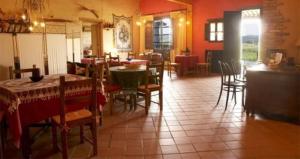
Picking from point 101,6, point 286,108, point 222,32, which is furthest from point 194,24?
point 286,108

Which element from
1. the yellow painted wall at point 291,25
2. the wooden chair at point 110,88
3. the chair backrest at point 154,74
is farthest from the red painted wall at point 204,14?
the wooden chair at point 110,88

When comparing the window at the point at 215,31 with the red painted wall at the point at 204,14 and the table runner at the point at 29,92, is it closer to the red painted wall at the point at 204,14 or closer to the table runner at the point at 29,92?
the red painted wall at the point at 204,14

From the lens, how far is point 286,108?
12.6 feet

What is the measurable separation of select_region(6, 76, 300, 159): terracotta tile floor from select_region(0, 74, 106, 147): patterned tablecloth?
1.52ft

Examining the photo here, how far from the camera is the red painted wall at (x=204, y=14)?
8.96 metres

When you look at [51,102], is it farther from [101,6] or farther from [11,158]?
[101,6]

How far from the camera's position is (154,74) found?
478cm

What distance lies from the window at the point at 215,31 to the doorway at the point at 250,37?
0.76 meters

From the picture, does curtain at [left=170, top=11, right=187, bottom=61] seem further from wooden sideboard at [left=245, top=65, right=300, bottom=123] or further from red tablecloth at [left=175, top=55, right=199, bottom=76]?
wooden sideboard at [left=245, top=65, right=300, bottom=123]

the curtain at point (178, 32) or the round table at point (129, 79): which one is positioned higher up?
the curtain at point (178, 32)

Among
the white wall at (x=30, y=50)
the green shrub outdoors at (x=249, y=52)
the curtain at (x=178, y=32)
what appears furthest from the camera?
the curtain at (x=178, y=32)

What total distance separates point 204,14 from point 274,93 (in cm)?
645

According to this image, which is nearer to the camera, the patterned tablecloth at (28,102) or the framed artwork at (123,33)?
the patterned tablecloth at (28,102)

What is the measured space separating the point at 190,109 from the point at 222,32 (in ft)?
17.9
